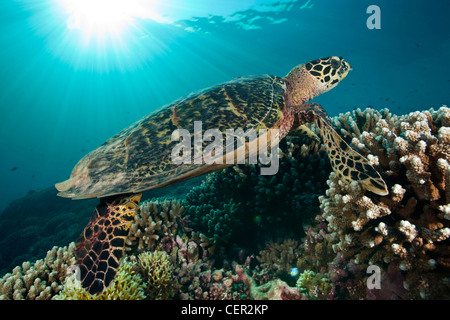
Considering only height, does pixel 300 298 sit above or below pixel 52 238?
above

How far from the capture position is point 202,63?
1652 inches

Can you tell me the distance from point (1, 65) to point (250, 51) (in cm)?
5848

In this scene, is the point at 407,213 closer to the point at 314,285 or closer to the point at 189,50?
the point at 314,285

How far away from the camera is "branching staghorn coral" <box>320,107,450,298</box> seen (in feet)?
5.69

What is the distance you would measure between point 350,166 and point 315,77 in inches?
101

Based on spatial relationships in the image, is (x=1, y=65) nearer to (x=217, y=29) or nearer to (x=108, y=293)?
(x=217, y=29)

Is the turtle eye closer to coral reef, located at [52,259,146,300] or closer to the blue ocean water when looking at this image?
coral reef, located at [52,259,146,300]

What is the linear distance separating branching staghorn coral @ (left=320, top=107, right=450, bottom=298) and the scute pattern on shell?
4.74ft

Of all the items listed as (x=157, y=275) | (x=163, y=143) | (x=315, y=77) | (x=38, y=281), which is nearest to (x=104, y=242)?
(x=157, y=275)

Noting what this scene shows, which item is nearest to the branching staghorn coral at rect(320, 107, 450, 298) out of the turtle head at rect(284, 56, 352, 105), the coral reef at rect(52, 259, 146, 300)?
the turtle head at rect(284, 56, 352, 105)

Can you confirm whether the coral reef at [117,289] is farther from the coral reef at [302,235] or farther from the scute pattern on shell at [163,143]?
the scute pattern on shell at [163,143]

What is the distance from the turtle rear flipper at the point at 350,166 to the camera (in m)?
2.06

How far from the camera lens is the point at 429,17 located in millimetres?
24188
